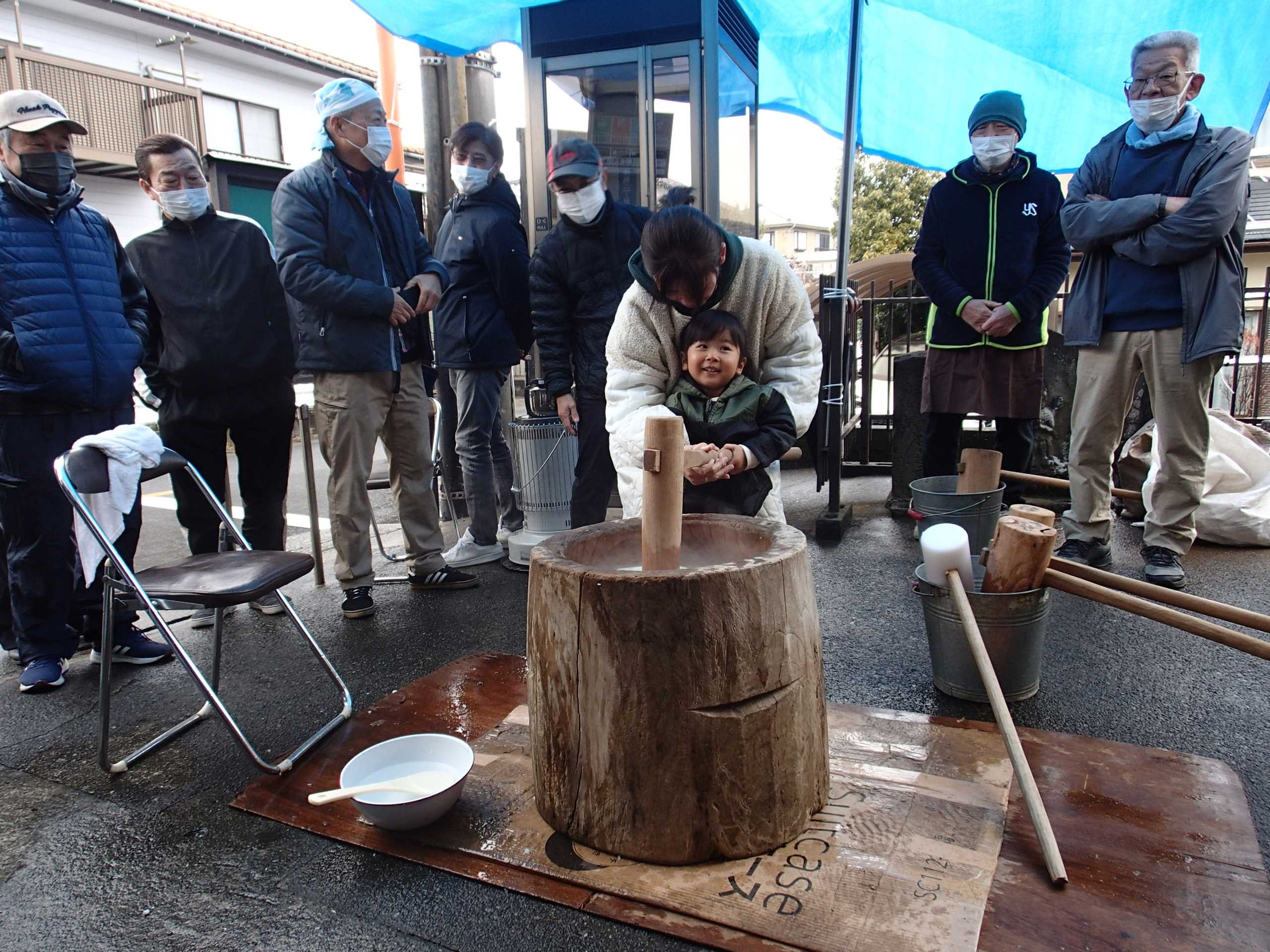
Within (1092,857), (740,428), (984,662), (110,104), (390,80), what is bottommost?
(1092,857)

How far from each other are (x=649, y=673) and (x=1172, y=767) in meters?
1.54

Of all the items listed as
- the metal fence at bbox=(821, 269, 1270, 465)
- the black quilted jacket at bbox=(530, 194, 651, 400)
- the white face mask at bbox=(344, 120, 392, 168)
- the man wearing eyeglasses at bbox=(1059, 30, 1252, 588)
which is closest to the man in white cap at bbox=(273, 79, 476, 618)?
the white face mask at bbox=(344, 120, 392, 168)

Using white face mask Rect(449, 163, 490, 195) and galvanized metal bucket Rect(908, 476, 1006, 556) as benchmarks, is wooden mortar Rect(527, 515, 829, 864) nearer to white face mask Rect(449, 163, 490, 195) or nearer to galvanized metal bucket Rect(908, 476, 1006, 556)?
galvanized metal bucket Rect(908, 476, 1006, 556)

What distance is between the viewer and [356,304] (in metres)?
3.62

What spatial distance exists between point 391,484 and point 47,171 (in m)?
1.91

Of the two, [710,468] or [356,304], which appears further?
[356,304]

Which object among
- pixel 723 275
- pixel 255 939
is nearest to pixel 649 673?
pixel 255 939

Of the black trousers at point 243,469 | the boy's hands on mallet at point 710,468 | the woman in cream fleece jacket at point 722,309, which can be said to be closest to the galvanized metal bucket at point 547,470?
the black trousers at point 243,469

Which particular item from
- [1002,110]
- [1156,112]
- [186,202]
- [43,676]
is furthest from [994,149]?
[43,676]

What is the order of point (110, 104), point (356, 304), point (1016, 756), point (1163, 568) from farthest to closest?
1. point (110, 104)
2. point (1163, 568)
3. point (356, 304)
4. point (1016, 756)

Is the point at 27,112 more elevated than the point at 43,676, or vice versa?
the point at 27,112

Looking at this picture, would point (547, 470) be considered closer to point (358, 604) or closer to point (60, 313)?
point (358, 604)

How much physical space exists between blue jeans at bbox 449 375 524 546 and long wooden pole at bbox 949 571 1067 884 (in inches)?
109

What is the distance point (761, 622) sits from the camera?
6.06ft
